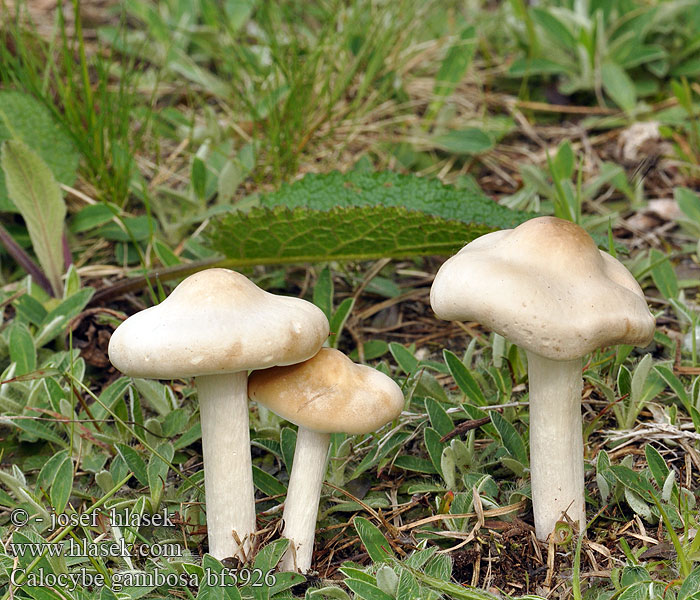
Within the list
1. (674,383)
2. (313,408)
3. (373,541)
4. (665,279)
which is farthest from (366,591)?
(665,279)

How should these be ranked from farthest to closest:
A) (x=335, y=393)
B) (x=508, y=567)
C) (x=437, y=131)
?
(x=437, y=131) → (x=508, y=567) → (x=335, y=393)

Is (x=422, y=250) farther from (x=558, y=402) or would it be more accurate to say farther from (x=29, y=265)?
(x=29, y=265)

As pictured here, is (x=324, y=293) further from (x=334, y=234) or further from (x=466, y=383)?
(x=466, y=383)

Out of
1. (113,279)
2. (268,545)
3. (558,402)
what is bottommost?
(113,279)

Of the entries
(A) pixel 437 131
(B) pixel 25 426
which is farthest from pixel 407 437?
(A) pixel 437 131

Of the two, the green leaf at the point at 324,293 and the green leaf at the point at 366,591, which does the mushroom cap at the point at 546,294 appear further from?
the green leaf at the point at 324,293

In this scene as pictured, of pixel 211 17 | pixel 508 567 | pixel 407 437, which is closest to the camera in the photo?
pixel 508 567
